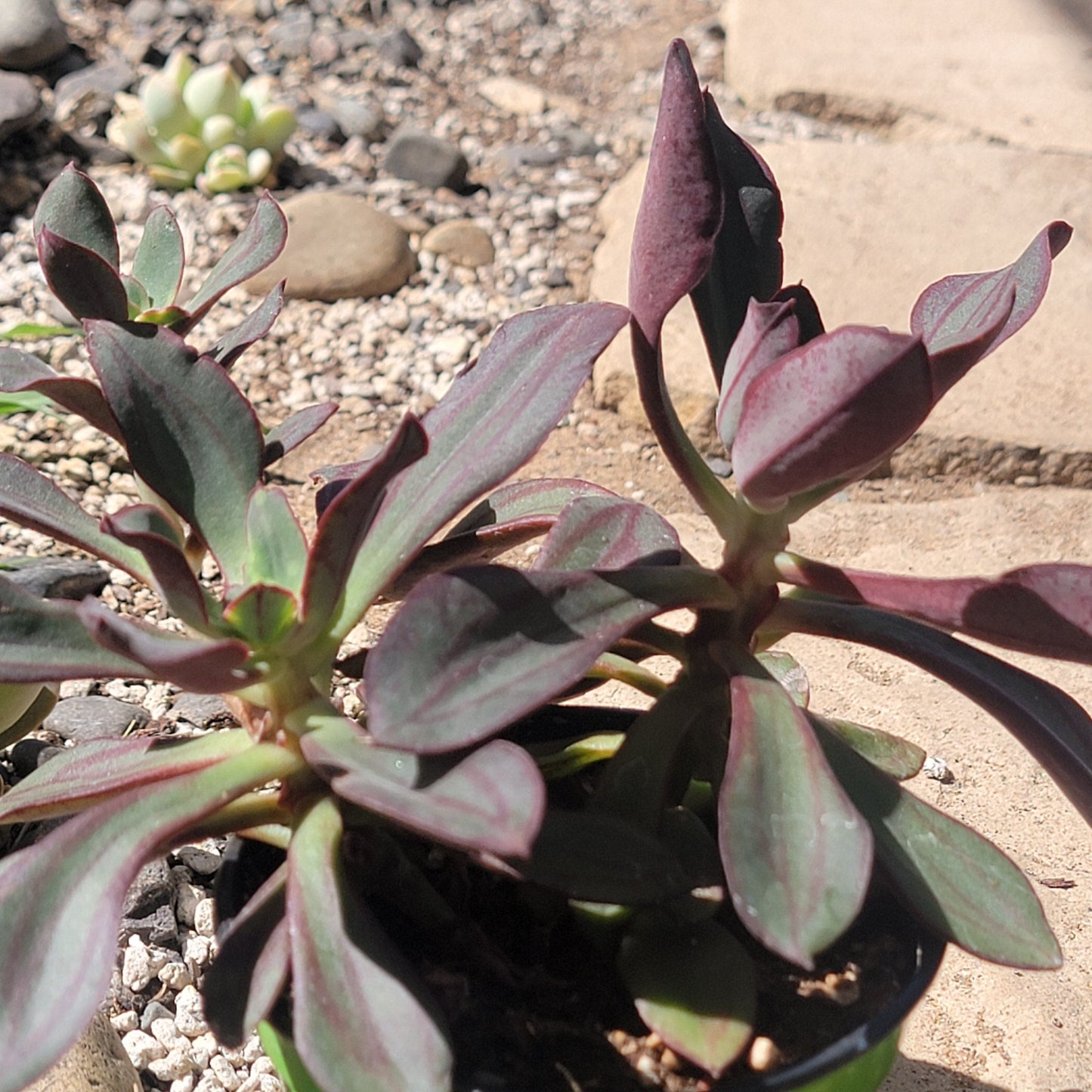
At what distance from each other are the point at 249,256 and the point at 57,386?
0.71ft

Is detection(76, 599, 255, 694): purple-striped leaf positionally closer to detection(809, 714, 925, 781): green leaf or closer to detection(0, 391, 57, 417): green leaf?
detection(809, 714, 925, 781): green leaf

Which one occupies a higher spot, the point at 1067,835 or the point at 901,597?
the point at 901,597

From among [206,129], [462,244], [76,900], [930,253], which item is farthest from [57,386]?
[206,129]

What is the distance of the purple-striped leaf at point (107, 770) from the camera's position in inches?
30.9

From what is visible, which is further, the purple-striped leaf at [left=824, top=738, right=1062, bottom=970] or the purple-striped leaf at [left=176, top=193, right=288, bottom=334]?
the purple-striped leaf at [left=176, top=193, right=288, bottom=334]

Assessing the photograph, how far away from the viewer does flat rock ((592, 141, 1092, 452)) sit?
2.58m

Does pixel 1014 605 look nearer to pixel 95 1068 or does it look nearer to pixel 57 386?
pixel 57 386

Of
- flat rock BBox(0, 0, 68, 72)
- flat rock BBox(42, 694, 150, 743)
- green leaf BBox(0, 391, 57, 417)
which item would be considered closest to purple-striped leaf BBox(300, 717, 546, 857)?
flat rock BBox(42, 694, 150, 743)

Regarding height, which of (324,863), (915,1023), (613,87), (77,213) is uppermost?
(77,213)

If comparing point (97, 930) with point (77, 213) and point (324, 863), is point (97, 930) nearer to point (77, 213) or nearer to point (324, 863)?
point (324, 863)

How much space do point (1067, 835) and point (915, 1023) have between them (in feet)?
1.44

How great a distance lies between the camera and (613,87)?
4188 millimetres

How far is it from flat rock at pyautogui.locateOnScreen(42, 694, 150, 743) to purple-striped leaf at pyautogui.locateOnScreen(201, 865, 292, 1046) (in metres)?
0.92

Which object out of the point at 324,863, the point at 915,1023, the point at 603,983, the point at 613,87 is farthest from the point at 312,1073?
the point at 613,87
